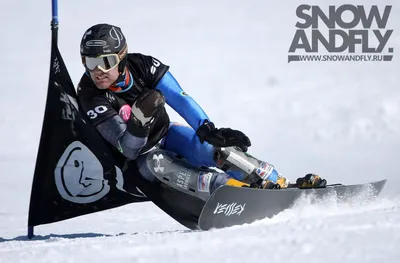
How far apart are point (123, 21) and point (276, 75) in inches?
140

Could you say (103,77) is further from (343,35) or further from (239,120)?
(343,35)

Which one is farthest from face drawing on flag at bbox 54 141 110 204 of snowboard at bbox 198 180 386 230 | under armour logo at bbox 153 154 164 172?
snowboard at bbox 198 180 386 230

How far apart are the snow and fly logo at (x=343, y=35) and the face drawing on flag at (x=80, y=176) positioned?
8330 mm

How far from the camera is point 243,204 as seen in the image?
605 centimetres

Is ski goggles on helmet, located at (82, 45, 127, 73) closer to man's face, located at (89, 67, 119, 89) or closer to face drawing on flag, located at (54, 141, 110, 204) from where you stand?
man's face, located at (89, 67, 119, 89)

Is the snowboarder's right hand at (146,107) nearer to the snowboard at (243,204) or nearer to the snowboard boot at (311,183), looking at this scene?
the snowboard at (243,204)

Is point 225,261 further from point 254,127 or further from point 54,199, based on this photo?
point 254,127

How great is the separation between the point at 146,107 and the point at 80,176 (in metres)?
1.16

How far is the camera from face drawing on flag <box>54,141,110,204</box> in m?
6.53

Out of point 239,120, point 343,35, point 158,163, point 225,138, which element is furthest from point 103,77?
point 343,35

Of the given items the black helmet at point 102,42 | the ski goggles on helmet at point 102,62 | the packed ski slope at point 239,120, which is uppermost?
the black helmet at point 102,42

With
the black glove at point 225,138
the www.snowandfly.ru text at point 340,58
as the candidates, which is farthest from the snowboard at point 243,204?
the www.snowandfly.ru text at point 340,58

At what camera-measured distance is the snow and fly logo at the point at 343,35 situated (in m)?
14.4

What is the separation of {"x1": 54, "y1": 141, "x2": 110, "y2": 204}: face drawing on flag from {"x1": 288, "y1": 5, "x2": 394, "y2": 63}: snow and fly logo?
8330 millimetres
